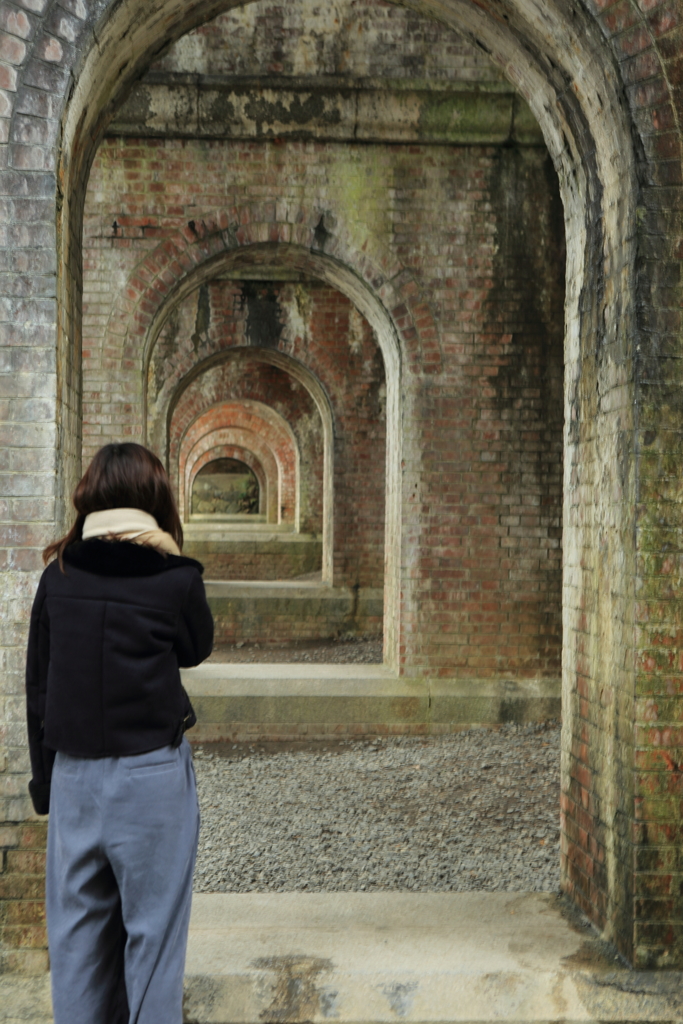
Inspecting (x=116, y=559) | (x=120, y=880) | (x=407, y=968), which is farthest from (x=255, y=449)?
(x=120, y=880)

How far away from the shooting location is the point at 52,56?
305 centimetres

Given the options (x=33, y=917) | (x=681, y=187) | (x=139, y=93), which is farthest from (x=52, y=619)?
(x=139, y=93)

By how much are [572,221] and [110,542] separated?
265 centimetres

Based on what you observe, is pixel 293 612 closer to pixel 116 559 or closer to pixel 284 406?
pixel 284 406

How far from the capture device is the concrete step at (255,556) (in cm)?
1603

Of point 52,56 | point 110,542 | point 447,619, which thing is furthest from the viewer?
point 447,619

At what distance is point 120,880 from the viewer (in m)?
2.16

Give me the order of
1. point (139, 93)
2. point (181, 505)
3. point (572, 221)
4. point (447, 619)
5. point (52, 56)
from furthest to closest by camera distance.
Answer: point (181, 505), point (447, 619), point (139, 93), point (572, 221), point (52, 56)

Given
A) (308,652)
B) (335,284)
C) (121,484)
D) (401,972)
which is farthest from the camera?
(308,652)

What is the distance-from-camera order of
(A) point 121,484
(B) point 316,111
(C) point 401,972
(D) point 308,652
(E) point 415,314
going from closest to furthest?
(A) point 121,484 → (C) point 401,972 → (B) point 316,111 → (E) point 415,314 → (D) point 308,652

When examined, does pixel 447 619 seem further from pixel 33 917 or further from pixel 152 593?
pixel 152 593

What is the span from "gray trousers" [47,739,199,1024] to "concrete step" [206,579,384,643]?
9959 millimetres

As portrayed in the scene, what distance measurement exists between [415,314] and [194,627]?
5.80 meters

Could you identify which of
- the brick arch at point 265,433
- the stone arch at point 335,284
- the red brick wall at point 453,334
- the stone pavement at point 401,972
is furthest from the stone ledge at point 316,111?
the brick arch at point 265,433
